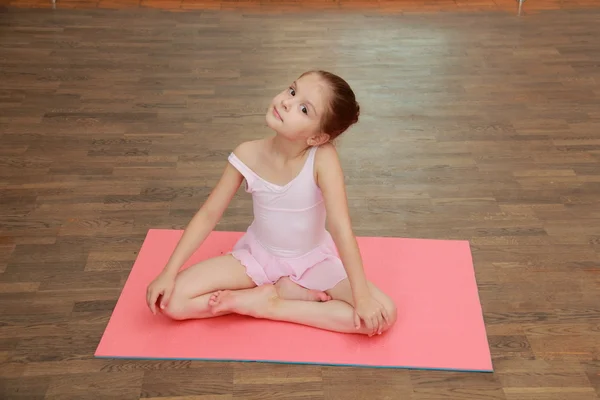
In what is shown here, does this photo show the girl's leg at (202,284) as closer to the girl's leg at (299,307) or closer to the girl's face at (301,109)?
the girl's leg at (299,307)

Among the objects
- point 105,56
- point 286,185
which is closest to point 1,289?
point 286,185

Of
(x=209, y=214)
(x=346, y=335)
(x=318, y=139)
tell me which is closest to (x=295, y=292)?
(x=346, y=335)

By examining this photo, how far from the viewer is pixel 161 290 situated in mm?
1731

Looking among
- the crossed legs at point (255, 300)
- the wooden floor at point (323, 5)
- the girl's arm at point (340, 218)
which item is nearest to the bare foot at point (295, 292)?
the crossed legs at point (255, 300)

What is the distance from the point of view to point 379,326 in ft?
5.64

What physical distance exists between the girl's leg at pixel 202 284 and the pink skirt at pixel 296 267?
0.08 feet

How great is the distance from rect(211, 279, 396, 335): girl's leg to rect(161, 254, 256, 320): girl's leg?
29 mm

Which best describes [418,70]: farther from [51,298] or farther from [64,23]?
[51,298]

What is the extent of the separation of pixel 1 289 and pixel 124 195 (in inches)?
20.9

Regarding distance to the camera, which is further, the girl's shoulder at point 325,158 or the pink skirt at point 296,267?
the pink skirt at point 296,267

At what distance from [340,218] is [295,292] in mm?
235

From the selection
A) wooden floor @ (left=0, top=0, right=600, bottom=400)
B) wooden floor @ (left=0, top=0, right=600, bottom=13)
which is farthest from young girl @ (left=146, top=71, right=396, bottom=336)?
wooden floor @ (left=0, top=0, right=600, bottom=13)

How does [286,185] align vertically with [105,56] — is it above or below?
above

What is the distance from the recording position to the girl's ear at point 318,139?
1.67 m
